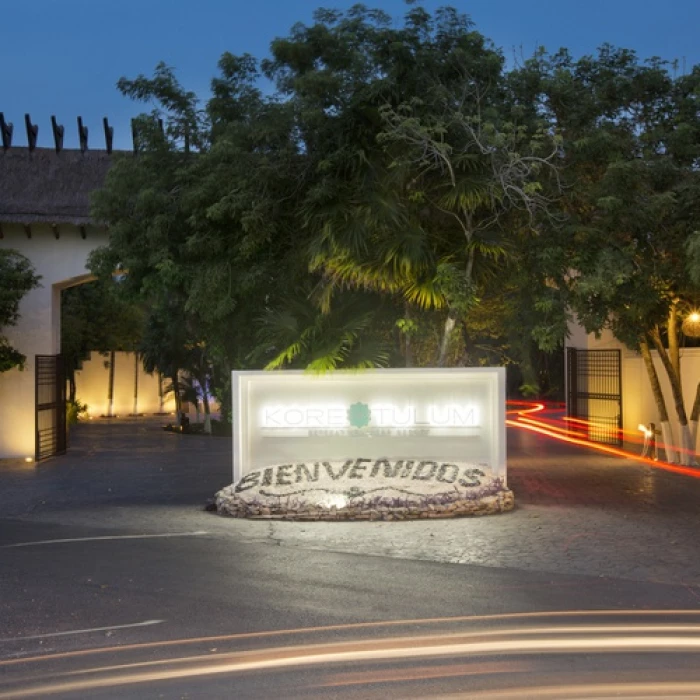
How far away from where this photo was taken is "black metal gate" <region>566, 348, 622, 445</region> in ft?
84.8

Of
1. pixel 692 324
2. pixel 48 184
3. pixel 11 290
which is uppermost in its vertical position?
pixel 48 184

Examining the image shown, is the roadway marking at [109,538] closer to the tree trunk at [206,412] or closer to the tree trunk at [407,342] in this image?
the tree trunk at [407,342]

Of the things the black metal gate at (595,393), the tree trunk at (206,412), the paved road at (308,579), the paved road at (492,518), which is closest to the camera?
the paved road at (308,579)

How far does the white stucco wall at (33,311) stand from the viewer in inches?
936

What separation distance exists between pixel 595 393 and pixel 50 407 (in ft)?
45.1

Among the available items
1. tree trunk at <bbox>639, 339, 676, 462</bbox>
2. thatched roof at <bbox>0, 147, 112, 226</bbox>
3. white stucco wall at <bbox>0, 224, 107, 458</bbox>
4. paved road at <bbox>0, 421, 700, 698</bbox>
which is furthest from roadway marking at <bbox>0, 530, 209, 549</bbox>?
thatched roof at <bbox>0, 147, 112, 226</bbox>

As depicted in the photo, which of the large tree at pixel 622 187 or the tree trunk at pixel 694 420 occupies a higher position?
the large tree at pixel 622 187

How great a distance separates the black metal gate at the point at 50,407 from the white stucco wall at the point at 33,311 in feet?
0.86

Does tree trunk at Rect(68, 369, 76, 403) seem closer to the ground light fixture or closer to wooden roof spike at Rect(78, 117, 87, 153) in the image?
wooden roof spike at Rect(78, 117, 87, 153)

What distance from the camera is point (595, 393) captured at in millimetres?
26859

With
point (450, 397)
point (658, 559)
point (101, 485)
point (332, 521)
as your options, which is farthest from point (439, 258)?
point (101, 485)

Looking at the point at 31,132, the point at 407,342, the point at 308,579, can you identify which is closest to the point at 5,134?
the point at 31,132

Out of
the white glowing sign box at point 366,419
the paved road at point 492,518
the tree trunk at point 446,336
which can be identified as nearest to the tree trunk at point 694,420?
the paved road at point 492,518

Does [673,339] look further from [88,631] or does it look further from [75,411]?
[75,411]
